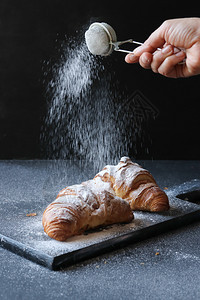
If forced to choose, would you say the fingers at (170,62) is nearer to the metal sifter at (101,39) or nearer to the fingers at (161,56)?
the fingers at (161,56)

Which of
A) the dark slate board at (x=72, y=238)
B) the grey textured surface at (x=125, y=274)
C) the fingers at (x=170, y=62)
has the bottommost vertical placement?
the grey textured surface at (x=125, y=274)

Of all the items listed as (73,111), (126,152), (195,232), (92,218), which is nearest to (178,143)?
(126,152)

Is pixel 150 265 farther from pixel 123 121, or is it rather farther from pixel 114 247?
pixel 123 121

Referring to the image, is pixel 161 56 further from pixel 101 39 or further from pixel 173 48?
pixel 101 39

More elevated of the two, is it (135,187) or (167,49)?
(167,49)

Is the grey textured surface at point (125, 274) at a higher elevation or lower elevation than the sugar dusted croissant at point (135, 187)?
lower

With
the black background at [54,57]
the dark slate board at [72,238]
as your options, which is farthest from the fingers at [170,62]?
the black background at [54,57]

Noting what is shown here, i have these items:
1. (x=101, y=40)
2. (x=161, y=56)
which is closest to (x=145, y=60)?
(x=161, y=56)
